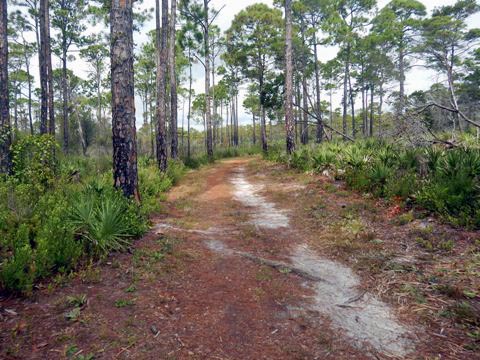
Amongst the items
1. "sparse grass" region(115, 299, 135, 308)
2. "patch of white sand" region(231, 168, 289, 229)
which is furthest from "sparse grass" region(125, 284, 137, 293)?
"patch of white sand" region(231, 168, 289, 229)

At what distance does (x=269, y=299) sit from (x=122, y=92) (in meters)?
4.98

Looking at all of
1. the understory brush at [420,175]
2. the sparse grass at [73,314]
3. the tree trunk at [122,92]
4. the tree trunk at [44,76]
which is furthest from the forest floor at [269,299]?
the tree trunk at [44,76]

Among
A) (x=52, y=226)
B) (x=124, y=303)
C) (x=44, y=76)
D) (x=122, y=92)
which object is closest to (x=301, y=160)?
(x=122, y=92)

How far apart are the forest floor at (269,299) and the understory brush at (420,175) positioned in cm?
Result: 49

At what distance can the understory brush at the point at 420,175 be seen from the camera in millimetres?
5180

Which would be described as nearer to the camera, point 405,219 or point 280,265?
point 280,265

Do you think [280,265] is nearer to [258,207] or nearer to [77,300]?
[77,300]

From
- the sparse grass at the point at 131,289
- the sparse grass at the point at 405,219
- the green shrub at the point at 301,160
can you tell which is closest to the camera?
the sparse grass at the point at 131,289

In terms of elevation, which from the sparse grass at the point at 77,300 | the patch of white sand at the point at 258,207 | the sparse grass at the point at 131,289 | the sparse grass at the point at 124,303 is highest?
the patch of white sand at the point at 258,207

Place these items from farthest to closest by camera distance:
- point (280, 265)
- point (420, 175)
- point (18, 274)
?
point (420, 175) → point (280, 265) → point (18, 274)

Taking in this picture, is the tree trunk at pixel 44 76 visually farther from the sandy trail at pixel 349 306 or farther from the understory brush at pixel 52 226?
the sandy trail at pixel 349 306

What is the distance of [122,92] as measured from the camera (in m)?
5.89

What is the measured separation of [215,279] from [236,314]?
0.88 m

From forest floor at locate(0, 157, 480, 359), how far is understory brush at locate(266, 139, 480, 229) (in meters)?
0.49
